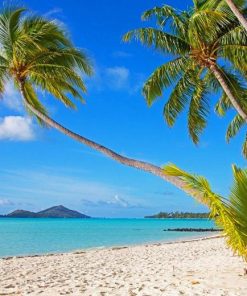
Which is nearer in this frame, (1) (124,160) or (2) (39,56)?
(1) (124,160)

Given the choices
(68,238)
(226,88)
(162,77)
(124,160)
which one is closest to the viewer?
(124,160)

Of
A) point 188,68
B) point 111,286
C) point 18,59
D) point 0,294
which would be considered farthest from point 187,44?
point 0,294

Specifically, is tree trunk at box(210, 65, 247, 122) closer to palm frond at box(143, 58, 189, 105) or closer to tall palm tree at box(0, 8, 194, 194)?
palm frond at box(143, 58, 189, 105)

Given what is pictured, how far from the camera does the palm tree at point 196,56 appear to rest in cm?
1141

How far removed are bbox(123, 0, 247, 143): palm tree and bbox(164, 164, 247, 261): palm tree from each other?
4.53m

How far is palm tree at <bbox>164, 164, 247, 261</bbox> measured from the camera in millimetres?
6145

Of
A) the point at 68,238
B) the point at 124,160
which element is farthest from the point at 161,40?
the point at 68,238

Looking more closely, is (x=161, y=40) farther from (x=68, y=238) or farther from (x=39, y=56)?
(x=68, y=238)

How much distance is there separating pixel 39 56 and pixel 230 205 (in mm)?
7690

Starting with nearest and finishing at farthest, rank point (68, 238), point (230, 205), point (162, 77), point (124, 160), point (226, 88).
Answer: point (230, 205) → point (124, 160) → point (226, 88) → point (162, 77) → point (68, 238)

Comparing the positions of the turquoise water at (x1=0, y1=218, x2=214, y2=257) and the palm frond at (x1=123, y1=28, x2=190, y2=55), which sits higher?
the palm frond at (x1=123, y1=28, x2=190, y2=55)

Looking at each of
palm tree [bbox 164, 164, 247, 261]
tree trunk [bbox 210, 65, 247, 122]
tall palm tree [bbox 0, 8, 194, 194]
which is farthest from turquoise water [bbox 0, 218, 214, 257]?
palm tree [bbox 164, 164, 247, 261]

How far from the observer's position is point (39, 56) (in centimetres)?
1227

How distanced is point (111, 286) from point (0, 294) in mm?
2029
